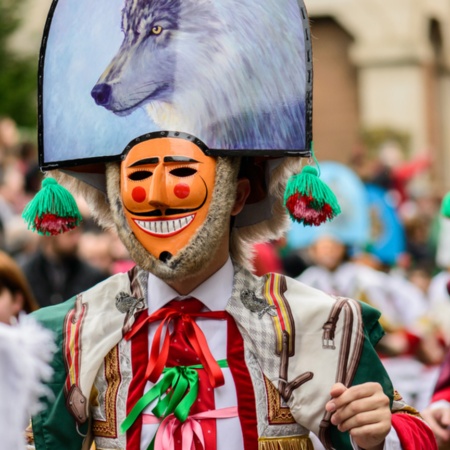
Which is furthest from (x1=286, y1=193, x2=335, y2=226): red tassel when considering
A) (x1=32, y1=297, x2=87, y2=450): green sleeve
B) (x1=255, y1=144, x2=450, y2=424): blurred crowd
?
(x1=255, y1=144, x2=450, y2=424): blurred crowd

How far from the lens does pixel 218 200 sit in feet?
11.6

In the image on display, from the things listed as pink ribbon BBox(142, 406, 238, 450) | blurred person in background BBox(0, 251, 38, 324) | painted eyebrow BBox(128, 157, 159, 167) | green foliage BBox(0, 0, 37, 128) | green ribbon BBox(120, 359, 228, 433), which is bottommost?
pink ribbon BBox(142, 406, 238, 450)

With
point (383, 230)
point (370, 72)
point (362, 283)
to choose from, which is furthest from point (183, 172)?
point (370, 72)

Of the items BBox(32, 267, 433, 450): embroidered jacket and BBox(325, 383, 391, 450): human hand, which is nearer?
BBox(325, 383, 391, 450): human hand

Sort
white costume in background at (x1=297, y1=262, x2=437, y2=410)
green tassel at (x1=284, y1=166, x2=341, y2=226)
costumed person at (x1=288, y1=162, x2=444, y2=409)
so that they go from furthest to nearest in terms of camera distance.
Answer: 1. costumed person at (x1=288, y1=162, x2=444, y2=409)
2. white costume in background at (x1=297, y1=262, x2=437, y2=410)
3. green tassel at (x1=284, y1=166, x2=341, y2=226)

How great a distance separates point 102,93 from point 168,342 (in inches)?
26.3

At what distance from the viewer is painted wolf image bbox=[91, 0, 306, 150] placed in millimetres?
3557

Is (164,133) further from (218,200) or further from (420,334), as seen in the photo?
(420,334)

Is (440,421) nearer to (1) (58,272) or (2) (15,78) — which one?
(1) (58,272)

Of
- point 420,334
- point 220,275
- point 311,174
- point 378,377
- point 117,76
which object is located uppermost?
point 117,76

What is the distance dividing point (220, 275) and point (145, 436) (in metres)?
0.46

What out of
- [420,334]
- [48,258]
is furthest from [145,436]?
[420,334]

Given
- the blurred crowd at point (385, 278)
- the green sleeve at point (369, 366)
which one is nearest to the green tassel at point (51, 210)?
the green sleeve at point (369, 366)

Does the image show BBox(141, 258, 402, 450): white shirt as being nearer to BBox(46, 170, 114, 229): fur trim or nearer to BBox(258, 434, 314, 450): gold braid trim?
BBox(258, 434, 314, 450): gold braid trim
